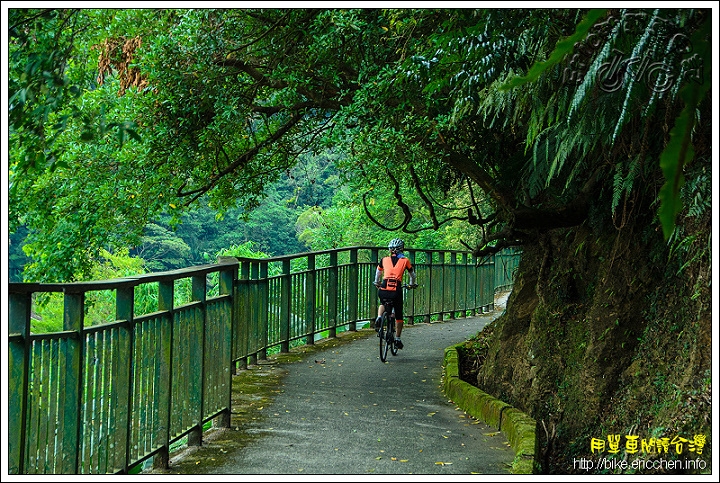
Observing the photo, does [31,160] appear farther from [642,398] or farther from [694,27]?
[642,398]

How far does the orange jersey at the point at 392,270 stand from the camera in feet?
36.3

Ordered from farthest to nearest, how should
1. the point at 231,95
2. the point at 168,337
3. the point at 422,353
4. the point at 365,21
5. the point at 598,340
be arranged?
the point at 422,353, the point at 231,95, the point at 365,21, the point at 598,340, the point at 168,337

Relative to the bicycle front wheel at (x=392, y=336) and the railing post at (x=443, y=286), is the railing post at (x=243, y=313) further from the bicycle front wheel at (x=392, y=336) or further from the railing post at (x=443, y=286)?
the railing post at (x=443, y=286)

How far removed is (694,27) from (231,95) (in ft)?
22.4

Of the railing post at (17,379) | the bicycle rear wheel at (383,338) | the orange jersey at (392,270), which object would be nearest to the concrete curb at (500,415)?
the bicycle rear wheel at (383,338)

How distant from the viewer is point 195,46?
346 inches

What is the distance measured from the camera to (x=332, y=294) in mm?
12727

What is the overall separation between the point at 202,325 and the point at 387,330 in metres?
5.31

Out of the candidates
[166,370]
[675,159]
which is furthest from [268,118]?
[675,159]

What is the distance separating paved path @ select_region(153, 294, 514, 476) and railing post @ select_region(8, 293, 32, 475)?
1.87m

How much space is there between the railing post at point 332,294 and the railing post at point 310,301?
667 mm

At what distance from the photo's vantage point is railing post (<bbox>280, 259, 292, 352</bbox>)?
10.6 metres

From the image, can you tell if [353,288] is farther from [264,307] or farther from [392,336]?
[264,307]

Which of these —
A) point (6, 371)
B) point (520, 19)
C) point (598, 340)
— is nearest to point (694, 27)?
point (520, 19)
